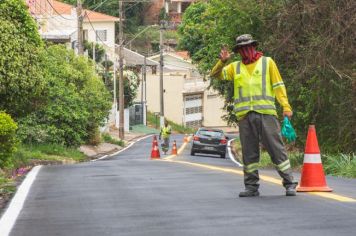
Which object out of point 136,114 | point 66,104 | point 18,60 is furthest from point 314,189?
point 136,114

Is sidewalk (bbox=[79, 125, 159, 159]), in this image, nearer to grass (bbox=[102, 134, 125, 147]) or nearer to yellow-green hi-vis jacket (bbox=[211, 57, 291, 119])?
grass (bbox=[102, 134, 125, 147])

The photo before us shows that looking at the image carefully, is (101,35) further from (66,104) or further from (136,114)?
(66,104)

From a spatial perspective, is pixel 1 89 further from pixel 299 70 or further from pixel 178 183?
pixel 178 183

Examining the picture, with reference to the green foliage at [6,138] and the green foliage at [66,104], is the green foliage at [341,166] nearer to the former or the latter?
the green foliage at [6,138]

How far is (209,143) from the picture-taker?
45.1 m

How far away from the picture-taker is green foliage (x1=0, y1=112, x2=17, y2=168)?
66.2ft

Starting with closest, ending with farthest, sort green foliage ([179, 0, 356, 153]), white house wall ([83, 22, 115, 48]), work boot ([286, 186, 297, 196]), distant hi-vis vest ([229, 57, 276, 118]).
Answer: work boot ([286, 186, 297, 196]) → distant hi-vis vest ([229, 57, 276, 118]) → green foliage ([179, 0, 356, 153]) → white house wall ([83, 22, 115, 48])

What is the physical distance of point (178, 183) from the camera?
1378 centimetres

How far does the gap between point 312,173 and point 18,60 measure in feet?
53.7

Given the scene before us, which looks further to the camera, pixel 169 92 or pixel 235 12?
pixel 169 92

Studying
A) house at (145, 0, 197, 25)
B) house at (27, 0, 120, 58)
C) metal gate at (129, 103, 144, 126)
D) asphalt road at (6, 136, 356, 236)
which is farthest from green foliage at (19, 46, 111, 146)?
house at (145, 0, 197, 25)

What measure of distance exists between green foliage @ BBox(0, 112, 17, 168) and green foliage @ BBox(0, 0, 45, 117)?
5251 millimetres

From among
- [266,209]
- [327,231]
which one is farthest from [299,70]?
[327,231]

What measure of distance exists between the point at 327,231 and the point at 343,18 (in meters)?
15.9
